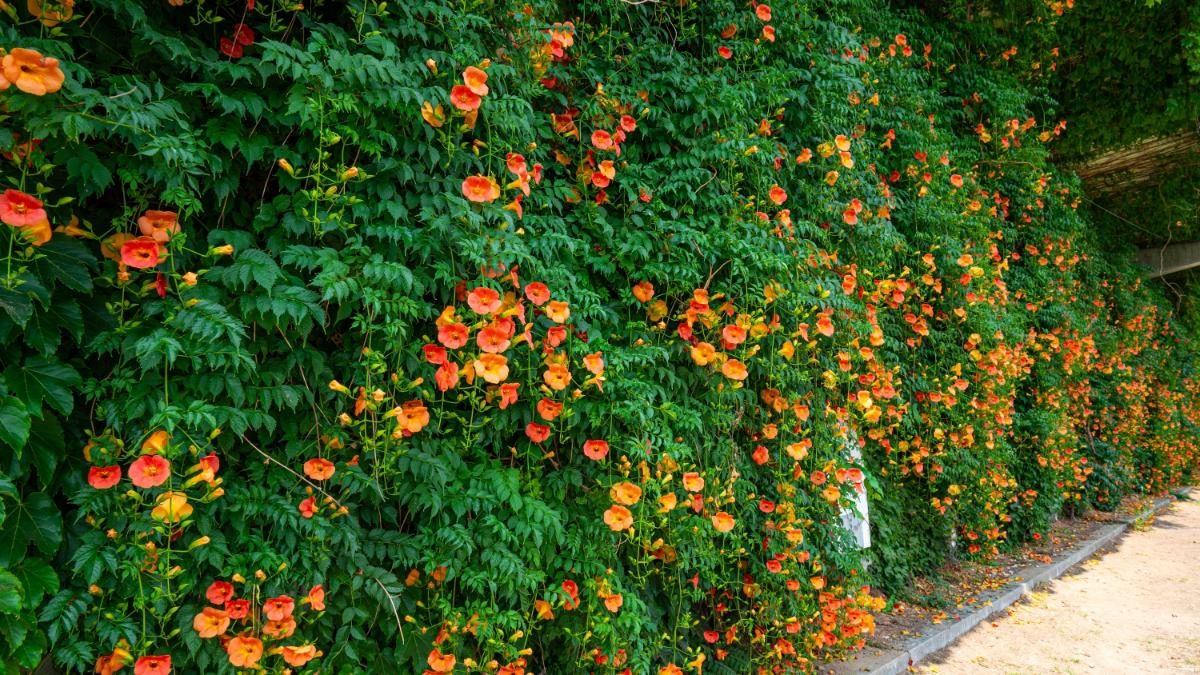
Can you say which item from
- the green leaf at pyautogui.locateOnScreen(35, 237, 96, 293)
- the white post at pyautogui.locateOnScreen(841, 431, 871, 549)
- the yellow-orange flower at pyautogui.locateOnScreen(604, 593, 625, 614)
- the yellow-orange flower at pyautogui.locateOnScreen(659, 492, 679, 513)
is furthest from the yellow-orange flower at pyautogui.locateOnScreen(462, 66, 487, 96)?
the white post at pyautogui.locateOnScreen(841, 431, 871, 549)

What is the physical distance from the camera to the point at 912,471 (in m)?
6.29

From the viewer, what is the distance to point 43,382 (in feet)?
6.31

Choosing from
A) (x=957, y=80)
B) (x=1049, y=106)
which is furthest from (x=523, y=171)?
(x=1049, y=106)

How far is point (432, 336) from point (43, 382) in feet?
3.72

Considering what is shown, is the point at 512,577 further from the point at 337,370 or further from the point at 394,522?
the point at 337,370

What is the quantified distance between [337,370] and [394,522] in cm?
57

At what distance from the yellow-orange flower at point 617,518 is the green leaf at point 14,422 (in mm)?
1845

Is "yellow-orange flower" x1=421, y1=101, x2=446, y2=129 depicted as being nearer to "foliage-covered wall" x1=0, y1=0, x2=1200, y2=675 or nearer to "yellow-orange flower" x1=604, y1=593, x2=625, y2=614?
"foliage-covered wall" x1=0, y1=0, x2=1200, y2=675

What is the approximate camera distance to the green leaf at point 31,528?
1.85 m

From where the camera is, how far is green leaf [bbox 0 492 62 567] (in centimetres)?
185

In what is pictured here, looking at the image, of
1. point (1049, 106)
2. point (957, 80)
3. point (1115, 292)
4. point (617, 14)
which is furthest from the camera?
point (1115, 292)

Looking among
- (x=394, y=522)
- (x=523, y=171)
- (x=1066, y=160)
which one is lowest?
(x=394, y=522)

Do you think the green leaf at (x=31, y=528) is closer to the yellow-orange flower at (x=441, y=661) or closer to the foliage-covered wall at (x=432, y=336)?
the foliage-covered wall at (x=432, y=336)

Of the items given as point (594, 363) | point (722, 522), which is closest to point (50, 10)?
point (594, 363)
